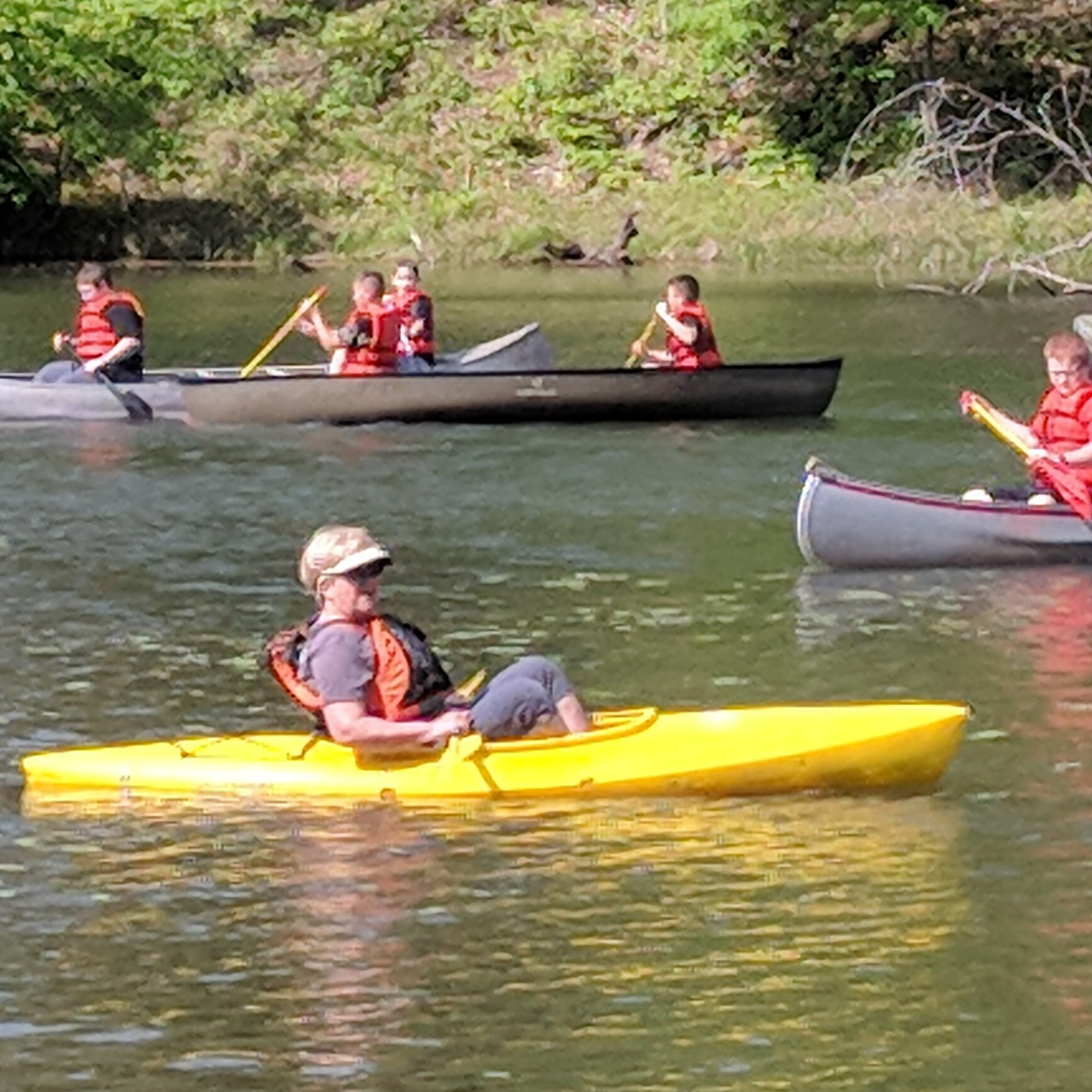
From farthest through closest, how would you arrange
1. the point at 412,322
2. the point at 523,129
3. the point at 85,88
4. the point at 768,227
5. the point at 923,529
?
the point at 523,129 → the point at 85,88 → the point at 768,227 → the point at 412,322 → the point at 923,529

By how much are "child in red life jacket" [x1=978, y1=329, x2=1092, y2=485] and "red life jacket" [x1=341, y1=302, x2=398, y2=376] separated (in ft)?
24.6

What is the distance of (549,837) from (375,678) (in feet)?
2.55

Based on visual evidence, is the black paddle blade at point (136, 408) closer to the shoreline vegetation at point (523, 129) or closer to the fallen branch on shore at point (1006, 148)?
the fallen branch on shore at point (1006, 148)

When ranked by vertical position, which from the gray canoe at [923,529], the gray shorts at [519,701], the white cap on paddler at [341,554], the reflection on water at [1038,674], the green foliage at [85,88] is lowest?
the reflection on water at [1038,674]

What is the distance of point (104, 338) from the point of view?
22609mm

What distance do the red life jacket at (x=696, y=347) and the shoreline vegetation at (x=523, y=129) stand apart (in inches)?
572

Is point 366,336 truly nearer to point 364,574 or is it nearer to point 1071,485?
point 1071,485

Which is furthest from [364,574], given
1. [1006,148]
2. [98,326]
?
[1006,148]

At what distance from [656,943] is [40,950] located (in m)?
1.79

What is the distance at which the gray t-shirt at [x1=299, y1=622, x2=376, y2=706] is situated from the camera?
10.2 metres

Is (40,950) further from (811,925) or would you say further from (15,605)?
(15,605)

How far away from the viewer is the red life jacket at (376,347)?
867 inches

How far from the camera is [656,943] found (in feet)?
29.7

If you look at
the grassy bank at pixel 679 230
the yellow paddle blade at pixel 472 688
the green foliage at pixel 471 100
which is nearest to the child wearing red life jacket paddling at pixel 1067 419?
the yellow paddle blade at pixel 472 688
